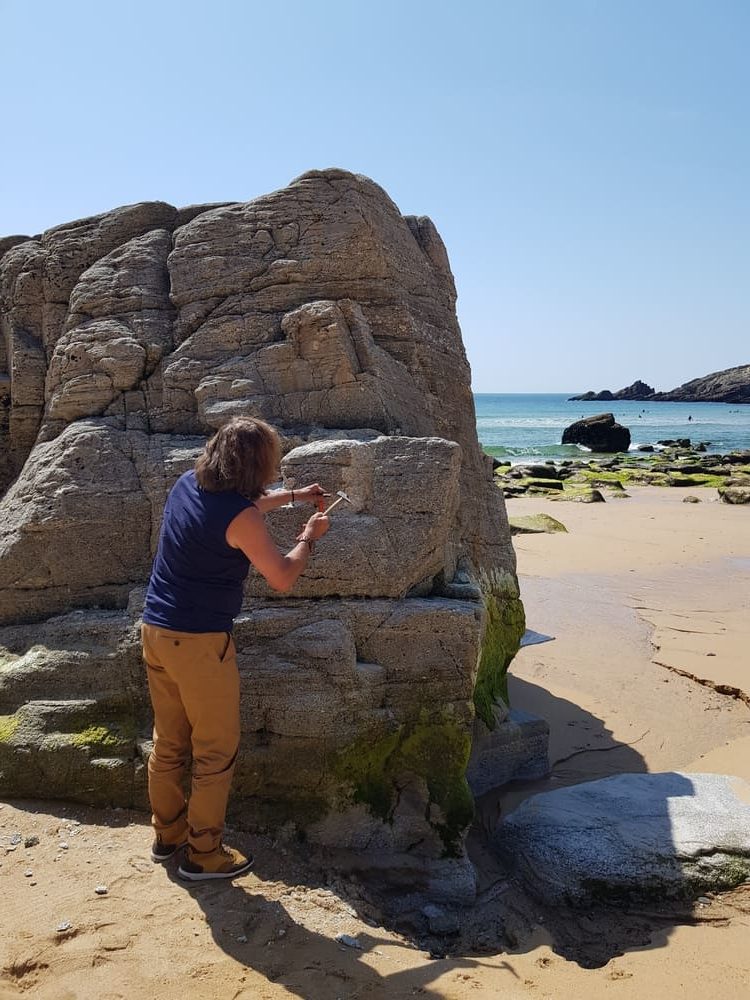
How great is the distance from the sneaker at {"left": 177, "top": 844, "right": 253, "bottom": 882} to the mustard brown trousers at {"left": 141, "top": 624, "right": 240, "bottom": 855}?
45mm

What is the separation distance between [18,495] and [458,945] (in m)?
4.11

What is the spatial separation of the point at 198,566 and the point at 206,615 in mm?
246

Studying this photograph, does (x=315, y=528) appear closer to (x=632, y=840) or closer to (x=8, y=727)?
(x=8, y=727)

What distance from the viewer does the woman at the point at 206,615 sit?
11.6 ft

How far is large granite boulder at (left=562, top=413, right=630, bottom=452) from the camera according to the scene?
161ft

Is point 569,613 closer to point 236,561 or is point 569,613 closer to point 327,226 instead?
point 327,226

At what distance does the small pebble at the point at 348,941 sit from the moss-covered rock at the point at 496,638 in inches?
90.0

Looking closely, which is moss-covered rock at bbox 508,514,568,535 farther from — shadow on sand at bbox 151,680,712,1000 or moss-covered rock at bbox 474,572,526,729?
shadow on sand at bbox 151,680,712,1000

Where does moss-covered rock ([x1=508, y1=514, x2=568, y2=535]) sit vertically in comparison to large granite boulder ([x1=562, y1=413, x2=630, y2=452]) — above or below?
below

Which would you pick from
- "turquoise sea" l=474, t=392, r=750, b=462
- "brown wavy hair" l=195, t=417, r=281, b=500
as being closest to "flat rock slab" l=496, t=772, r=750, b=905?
"brown wavy hair" l=195, t=417, r=281, b=500

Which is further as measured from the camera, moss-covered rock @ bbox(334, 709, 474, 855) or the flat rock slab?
moss-covered rock @ bbox(334, 709, 474, 855)

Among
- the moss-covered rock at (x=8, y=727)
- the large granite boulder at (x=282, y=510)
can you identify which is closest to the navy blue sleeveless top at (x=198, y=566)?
the large granite boulder at (x=282, y=510)

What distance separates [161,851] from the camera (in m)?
3.99

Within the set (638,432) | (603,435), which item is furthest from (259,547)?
(638,432)
